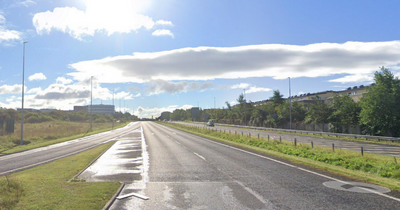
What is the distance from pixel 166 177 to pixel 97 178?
9.23 feet

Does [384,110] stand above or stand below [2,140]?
above

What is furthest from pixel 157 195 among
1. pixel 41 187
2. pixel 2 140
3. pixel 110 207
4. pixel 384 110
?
pixel 384 110

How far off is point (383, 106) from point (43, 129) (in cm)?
5867

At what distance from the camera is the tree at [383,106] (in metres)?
36.2

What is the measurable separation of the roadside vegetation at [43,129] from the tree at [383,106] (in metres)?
38.6

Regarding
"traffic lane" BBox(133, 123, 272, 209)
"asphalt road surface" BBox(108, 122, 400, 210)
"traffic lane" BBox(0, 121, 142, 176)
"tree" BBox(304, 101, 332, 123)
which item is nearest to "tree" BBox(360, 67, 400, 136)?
"tree" BBox(304, 101, 332, 123)

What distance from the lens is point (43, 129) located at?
6106 centimetres

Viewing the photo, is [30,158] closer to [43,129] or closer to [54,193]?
[54,193]

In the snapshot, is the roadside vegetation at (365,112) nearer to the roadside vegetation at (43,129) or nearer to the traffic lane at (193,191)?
the traffic lane at (193,191)

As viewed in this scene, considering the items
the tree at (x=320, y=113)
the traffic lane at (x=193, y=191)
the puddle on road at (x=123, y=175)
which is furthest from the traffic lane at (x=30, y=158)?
the tree at (x=320, y=113)

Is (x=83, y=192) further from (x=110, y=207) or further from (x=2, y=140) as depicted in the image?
(x=2, y=140)

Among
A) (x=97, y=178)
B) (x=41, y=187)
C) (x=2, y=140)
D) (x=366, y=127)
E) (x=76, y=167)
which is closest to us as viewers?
(x=41, y=187)

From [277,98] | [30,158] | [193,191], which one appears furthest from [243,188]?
[277,98]

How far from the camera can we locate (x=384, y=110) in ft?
120
